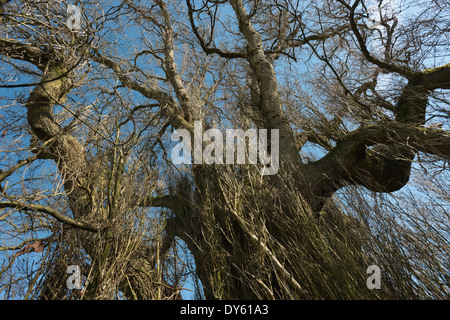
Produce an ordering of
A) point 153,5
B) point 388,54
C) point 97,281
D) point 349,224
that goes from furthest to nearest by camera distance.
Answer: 1. point 153,5
2. point 388,54
3. point 349,224
4. point 97,281

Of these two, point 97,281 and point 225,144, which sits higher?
point 225,144

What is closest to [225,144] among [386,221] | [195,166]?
[195,166]

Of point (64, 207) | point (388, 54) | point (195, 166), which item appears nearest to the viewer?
point (64, 207)

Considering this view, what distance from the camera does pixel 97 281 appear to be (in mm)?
2498

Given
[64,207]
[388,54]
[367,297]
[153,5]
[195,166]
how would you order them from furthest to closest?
1. [153,5]
2. [388,54]
3. [195,166]
4. [64,207]
5. [367,297]

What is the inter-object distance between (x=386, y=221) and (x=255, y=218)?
1.30 meters

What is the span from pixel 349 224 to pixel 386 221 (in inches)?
13.8

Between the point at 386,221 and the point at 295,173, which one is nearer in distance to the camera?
the point at 386,221

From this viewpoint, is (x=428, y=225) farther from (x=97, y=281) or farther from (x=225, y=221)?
(x=97, y=281)

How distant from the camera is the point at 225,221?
362 cm

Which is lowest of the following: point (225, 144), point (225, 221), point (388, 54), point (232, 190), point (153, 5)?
point (225, 221)

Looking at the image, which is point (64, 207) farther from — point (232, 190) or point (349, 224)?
point (349, 224)

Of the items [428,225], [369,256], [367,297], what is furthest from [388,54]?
[367,297]

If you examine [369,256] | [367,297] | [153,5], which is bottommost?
[367,297]
